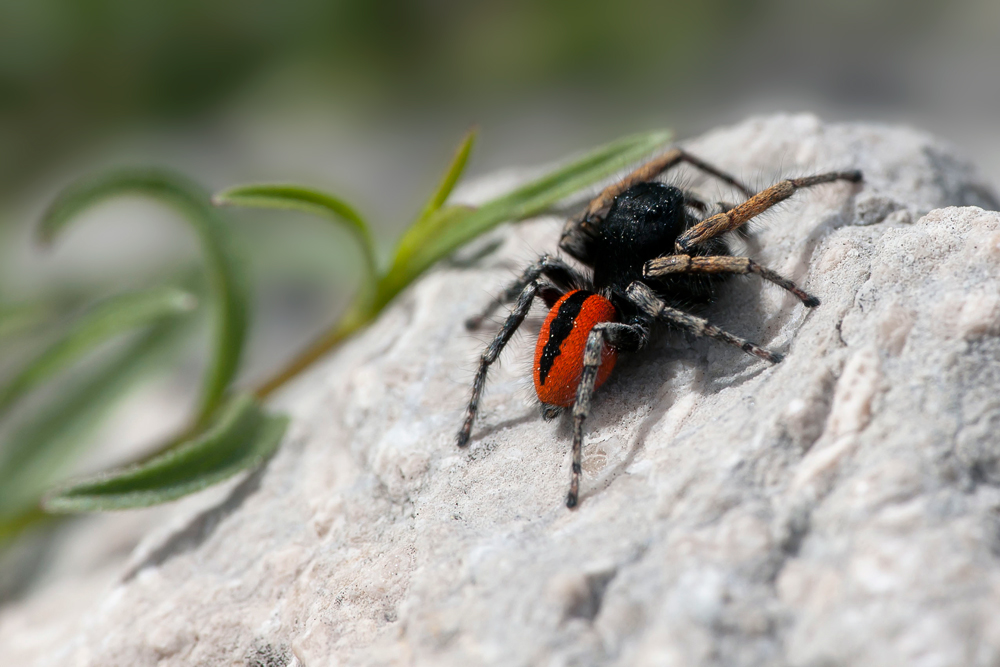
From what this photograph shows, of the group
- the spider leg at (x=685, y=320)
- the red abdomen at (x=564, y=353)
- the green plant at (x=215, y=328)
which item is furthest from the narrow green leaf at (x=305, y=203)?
the spider leg at (x=685, y=320)

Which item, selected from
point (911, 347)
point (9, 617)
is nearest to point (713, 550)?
point (911, 347)

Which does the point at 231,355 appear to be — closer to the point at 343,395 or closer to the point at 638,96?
the point at 343,395

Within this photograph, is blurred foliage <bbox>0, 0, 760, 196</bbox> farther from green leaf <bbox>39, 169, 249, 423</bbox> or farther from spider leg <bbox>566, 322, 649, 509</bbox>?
spider leg <bbox>566, 322, 649, 509</bbox>

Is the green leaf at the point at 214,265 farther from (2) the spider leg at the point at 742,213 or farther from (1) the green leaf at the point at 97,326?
(2) the spider leg at the point at 742,213

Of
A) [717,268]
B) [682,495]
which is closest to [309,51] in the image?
[717,268]

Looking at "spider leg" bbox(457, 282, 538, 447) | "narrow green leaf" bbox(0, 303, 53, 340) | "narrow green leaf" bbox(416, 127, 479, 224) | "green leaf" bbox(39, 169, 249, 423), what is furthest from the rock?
"narrow green leaf" bbox(0, 303, 53, 340)

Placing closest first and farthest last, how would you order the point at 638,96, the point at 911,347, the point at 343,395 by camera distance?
the point at 911,347, the point at 343,395, the point at 638,96
